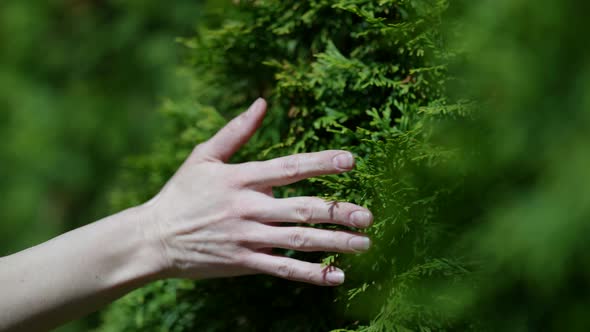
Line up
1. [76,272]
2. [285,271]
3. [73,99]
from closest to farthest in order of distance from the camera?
[285,271] < [76,272] < [73,99]

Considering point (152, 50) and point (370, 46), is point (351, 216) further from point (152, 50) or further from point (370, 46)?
point (152, 50)

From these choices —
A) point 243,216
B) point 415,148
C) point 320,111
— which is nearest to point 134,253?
point 243,216

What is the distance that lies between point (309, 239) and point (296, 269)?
0.25 ft

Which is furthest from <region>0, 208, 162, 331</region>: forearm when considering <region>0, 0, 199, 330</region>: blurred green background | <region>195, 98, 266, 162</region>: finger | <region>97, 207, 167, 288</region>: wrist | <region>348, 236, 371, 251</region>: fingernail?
<region>0, 0, 199, 330</region>: blurred green background

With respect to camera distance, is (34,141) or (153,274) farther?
(34,141)

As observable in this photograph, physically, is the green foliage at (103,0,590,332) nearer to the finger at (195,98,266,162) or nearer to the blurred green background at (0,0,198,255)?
the finger at (195,98,266,162)

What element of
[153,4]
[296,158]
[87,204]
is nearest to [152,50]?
[153,4]

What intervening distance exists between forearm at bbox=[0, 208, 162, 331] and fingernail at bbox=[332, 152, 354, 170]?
480 millimetres

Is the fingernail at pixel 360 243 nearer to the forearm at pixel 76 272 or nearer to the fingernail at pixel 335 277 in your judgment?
the fingernail at pixel 335 277

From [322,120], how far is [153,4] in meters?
2.50

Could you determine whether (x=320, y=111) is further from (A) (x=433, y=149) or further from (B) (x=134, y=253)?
(B) (x=134, y=253)

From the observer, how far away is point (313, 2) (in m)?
1.31

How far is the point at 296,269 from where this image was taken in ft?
3.68

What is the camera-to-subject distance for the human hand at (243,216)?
1.08m
